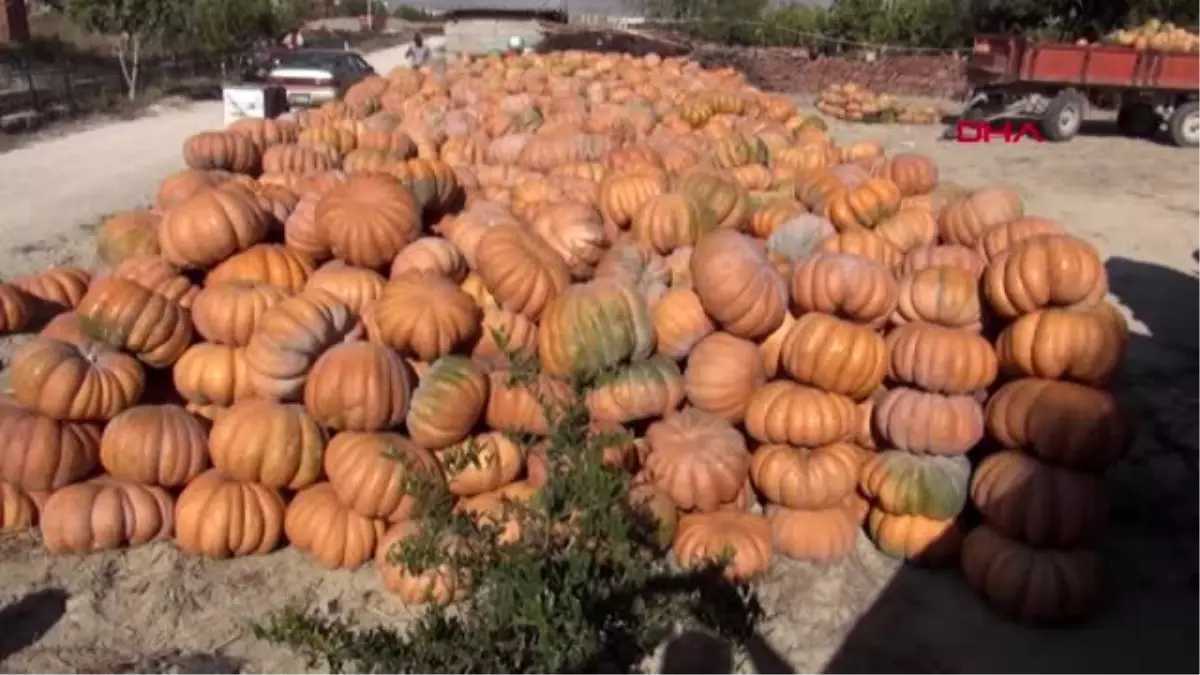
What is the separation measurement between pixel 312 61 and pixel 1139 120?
18.3 m

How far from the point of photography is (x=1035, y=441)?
16.5ft

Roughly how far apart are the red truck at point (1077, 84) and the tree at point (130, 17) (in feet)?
65.3

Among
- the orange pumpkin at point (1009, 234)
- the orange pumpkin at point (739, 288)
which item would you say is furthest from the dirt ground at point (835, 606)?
the orange pumpkin at point (1009, 234)

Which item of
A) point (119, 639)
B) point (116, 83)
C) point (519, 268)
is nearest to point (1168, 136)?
point (519, 268)

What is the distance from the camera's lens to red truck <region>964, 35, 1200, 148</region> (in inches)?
706

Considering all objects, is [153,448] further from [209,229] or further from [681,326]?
[681,326]

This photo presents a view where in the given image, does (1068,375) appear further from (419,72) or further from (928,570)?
(419,72)

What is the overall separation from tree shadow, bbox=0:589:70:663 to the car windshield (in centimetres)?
2015

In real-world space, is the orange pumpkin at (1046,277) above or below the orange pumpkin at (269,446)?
above

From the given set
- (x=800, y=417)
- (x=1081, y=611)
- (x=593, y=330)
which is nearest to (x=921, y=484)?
(x=800, y=417)

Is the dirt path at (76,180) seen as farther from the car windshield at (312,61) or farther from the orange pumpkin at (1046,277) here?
the orange pumpkin at (1046,277)

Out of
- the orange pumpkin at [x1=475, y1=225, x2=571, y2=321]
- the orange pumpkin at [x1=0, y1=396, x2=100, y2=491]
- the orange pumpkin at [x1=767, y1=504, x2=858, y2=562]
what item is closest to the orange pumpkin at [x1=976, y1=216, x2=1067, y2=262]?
the orange pumpkin at [x1=767, y1=504, x2=858, y2=562]

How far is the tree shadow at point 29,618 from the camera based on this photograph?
176 inches

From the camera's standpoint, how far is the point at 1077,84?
725 inches
